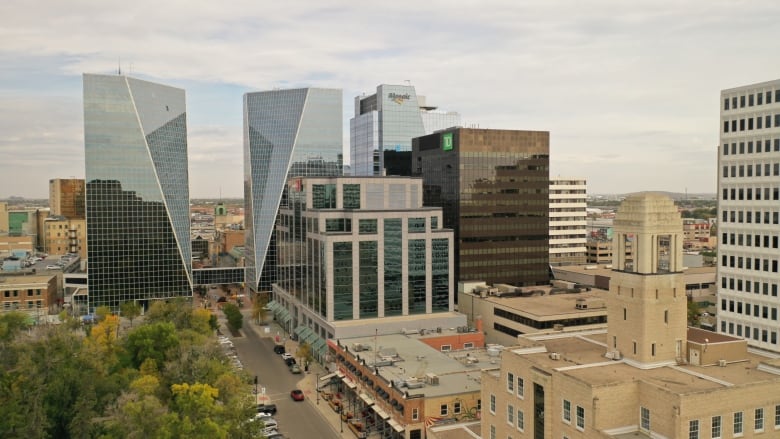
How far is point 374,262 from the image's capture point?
313ft

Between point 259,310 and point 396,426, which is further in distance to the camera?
point 259,310

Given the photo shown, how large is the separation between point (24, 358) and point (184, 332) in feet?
69.0

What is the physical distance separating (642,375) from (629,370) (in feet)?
4.23

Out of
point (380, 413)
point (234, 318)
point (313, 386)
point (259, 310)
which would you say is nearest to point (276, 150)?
point (259, 310)

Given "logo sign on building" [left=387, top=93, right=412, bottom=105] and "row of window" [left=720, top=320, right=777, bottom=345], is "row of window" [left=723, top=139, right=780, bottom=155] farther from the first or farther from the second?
"logo sign on building" [left=387, top=93, right=412, bottom=105]

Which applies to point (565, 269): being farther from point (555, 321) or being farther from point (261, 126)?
point (261, 126)

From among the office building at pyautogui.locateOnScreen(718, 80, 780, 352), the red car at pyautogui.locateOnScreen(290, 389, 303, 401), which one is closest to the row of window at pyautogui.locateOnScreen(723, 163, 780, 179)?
the office building at pyautogui.locateOnScreen(718, 80, 780, 352)

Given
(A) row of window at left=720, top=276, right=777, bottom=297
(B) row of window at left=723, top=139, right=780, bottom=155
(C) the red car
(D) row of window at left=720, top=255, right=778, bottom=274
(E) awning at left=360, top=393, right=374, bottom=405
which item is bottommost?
(C) the red car

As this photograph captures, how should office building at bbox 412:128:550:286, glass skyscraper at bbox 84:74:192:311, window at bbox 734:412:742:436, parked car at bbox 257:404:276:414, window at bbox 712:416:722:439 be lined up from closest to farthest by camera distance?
window at bbox 712:416:722:439, window at bbox 734:412:742:436, parked car at bbox 257:404:276:414, office building at bbox 412:128:550:286, glass skyscraper at bbox 84:74:192:311

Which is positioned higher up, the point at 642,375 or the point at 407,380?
the point at 642,375

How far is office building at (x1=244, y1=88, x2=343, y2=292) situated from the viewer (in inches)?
6132

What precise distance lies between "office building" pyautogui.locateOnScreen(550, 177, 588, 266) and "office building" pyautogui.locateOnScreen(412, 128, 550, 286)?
41.2 m

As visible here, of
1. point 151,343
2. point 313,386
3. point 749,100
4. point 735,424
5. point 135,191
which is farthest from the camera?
point 135,191

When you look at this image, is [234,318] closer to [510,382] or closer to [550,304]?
[550,304]
